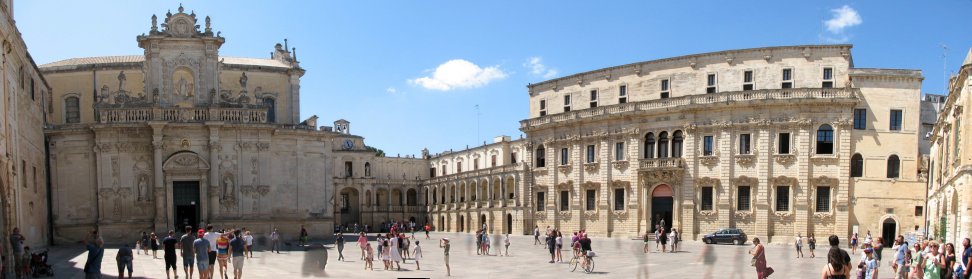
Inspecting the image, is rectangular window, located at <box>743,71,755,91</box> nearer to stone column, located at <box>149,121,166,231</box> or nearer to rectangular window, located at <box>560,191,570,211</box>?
rectangular window, located at <box>560,191,570,211</box>

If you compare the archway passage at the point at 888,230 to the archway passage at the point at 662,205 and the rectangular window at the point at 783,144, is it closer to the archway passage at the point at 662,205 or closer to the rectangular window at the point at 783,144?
the rectangular window at the point at 783,144

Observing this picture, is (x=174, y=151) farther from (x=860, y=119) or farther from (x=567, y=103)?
(x=860, y=119)

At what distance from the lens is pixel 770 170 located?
1690 inches

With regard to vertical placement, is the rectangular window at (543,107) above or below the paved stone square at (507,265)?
above

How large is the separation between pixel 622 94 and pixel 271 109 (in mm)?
23620

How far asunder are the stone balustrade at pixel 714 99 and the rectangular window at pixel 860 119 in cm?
116

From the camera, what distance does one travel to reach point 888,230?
134ft

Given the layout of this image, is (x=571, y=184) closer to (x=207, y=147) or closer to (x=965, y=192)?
(x=207, y=147)

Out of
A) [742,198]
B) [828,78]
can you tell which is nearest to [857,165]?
[828,78]

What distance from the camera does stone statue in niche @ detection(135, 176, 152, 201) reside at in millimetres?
40412

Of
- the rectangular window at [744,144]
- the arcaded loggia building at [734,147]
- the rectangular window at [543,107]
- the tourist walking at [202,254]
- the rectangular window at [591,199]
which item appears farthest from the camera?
the rectangular window at [543,107]

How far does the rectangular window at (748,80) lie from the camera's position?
4450cm

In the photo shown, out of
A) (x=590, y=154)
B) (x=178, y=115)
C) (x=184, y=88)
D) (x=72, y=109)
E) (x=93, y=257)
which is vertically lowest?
(x=93, y=257)

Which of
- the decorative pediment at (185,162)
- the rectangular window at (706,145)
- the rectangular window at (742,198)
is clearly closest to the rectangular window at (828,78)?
the rectangular window at (706,145)
